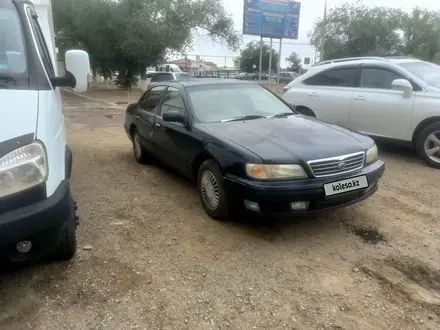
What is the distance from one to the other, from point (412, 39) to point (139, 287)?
3580 cm

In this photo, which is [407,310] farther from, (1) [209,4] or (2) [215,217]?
(1) [209,4]

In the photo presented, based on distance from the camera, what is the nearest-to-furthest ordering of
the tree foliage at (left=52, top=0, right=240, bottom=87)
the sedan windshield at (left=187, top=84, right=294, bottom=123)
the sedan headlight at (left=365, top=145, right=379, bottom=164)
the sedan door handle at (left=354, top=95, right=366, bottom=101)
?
the sedan headlight at (left=365, top=145, right=379, bottom=164) → the sedan windshield at (left=187, top=84, right=294, bottom=123) → the sedan door handle at (left=354, top=95, right=366, bottom=101) → the tree foliage at (left=52, top=0, right=240, bottom=87)

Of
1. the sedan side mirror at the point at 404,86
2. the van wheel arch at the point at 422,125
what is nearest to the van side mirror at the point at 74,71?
the sedan side mirror at the point at 404,86

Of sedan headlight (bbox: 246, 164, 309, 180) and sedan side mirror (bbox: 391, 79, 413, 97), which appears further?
sedan side mirror (bbox: 391, 79, 413, 97)

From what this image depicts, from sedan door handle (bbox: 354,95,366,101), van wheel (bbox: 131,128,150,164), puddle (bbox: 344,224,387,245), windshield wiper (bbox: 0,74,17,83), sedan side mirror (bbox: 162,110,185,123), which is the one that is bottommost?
puddle (bbox: 344,224,387,245)

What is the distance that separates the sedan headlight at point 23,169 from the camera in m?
2.11

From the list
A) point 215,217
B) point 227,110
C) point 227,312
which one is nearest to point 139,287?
point 227,312

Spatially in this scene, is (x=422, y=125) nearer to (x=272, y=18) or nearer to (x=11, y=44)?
(x=11, y=44)

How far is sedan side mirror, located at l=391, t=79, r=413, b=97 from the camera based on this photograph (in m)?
5.90

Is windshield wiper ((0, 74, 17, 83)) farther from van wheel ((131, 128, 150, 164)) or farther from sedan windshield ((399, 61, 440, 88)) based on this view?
sedan windshield ((399, 61, 440, 88))

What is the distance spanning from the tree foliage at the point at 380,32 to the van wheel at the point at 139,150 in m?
29.3

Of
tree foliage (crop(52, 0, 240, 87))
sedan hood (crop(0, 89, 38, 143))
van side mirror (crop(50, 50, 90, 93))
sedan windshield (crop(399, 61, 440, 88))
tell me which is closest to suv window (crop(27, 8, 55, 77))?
van side mirror (crop(50, 50, 90, 93))

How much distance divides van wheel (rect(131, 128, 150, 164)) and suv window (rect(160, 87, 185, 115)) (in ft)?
3.38

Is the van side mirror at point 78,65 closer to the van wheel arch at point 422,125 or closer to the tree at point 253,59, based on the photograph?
the van wheel arch at point 422,125
